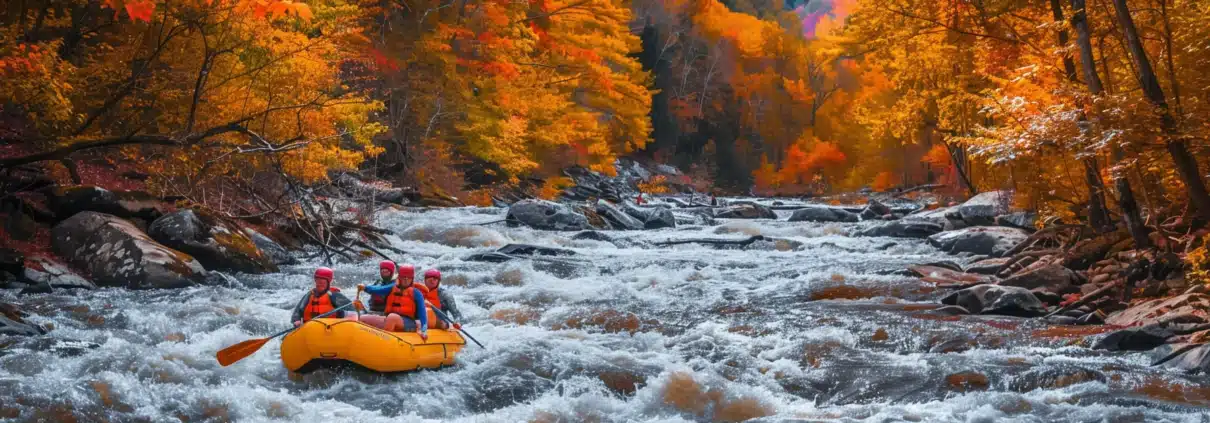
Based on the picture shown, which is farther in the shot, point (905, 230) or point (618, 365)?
point (905, 230)

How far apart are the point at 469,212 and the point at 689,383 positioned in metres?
14.4

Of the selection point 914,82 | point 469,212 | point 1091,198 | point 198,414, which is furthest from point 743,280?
point 914,82

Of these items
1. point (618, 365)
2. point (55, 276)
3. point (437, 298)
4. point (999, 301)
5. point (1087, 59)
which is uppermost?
point (1087, 59)

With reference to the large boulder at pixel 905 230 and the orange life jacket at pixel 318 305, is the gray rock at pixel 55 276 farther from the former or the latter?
the large boulder at pixel 905 230

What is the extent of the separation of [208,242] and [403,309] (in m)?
5.36

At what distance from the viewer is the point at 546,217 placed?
2006 cm

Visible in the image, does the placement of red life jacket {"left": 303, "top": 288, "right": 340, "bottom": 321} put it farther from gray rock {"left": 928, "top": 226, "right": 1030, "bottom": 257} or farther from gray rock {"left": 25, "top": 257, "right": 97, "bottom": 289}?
gray rock {"left": 928, "top": 226, "right": 1030, "bottom": 257}

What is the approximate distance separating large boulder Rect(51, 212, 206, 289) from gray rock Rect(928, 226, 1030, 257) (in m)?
12.1

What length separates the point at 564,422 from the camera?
273 inches

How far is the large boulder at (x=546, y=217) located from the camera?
19720 millimetres

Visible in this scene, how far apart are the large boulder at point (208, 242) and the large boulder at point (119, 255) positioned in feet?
1.40

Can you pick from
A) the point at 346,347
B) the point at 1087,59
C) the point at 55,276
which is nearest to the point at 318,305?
the point at 346,347

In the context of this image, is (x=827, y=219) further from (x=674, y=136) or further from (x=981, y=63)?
(x=674, y=136)

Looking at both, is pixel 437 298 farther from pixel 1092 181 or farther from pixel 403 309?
pixel 1092 181
